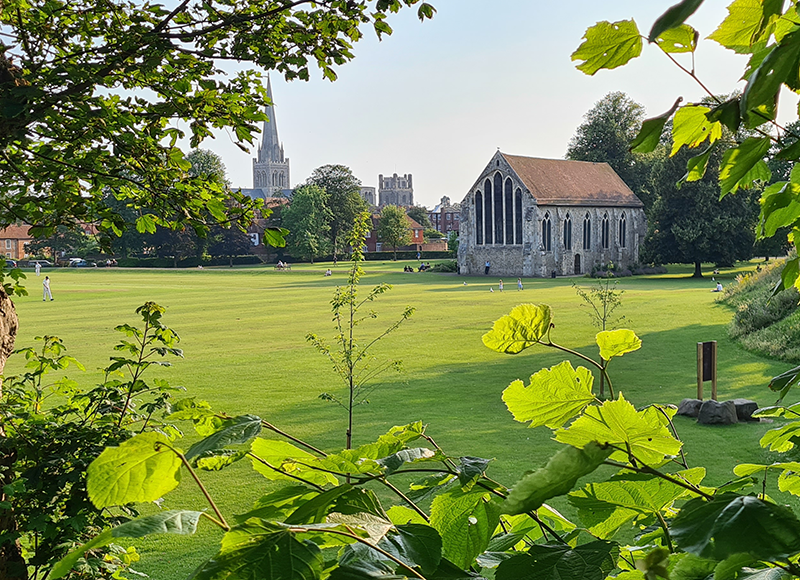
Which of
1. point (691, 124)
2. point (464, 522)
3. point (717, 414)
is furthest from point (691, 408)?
point (464, 522)

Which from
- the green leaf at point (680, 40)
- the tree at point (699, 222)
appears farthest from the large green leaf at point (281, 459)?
the tree at point (699, 222)

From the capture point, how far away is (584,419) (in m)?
0.80

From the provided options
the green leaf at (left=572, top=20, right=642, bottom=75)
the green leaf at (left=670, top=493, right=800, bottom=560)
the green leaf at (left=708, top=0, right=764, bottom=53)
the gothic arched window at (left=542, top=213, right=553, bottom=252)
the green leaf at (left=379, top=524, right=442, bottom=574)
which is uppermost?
the gothic arched window at (left=542, top=213, right=553, bottom=252)

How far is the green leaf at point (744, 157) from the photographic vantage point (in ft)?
3.15

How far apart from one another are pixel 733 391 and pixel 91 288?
137ft

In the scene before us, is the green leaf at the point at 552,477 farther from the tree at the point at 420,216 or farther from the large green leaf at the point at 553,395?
the tree at the point at 420,216

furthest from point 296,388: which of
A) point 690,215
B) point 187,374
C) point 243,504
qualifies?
point 690,215

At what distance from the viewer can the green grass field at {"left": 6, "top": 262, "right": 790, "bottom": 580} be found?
9.00 meters

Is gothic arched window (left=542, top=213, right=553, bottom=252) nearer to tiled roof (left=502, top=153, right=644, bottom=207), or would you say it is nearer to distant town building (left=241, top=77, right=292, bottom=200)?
tiled roof (left=502, top=153, right=644, bottom=207)

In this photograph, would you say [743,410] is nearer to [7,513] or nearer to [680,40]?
[7,513]

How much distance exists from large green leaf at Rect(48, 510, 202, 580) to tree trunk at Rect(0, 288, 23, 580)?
3653mm

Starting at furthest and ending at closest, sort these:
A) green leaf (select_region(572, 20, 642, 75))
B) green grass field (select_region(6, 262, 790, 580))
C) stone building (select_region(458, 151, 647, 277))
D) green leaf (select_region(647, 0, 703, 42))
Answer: stone building (select_region(458, 151, 647, 277)) → green grass field (select_region(6, 262, 790, 580)) → green leaf (select_region(572, 20, 642, 75)) → green leaf (select_region(647, 0, 703, 42))

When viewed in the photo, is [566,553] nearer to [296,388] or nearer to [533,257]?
[296,388]

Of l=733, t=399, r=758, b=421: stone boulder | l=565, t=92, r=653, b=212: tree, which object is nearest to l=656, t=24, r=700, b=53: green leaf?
l=733, t=399, r=758, b=421: stone boulder
